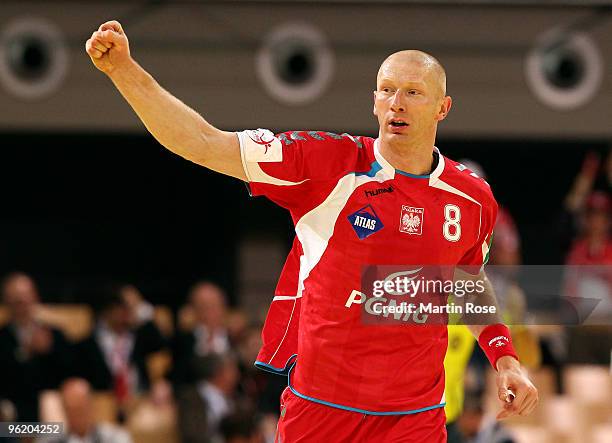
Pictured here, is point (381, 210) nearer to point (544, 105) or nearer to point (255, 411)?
point (255, 411)

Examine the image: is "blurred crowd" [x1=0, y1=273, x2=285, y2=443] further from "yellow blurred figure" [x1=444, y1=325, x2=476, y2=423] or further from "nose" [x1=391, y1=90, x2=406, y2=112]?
"nose" [x1=391, y1=90, x2=406, y2=112]

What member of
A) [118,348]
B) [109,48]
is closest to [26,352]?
[118,348]

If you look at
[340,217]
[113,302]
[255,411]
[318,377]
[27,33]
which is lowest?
[255,411]

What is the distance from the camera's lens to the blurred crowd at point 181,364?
25.5 ft

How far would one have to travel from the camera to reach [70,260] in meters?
13.0

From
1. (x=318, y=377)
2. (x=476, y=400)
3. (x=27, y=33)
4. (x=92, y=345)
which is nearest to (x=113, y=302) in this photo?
(x=92, y=345)

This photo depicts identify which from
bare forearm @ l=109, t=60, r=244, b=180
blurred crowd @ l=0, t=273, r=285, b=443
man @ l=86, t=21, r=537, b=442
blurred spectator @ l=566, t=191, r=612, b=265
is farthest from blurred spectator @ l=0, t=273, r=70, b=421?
bare forearm @ l=109, t=60, r=244, b=180

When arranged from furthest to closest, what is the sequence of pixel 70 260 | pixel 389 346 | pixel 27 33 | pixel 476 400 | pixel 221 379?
pixel 70 260 < pixel 27 33 < pixel 221 379 < pixel 476 400 < pixel 389 346

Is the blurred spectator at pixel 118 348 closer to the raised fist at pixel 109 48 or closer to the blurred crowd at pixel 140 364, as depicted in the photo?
the blurred crowd at pixel 140 364

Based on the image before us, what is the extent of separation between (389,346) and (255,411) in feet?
15.2

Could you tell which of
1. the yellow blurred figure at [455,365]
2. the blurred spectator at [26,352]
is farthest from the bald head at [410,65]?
the blurred spectator at [26,352]

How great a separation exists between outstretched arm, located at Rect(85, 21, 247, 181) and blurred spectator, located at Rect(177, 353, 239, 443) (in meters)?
4.60

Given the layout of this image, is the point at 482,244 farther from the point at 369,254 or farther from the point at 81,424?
the point at 81,424

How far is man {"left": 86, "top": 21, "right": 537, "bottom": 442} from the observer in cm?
430
